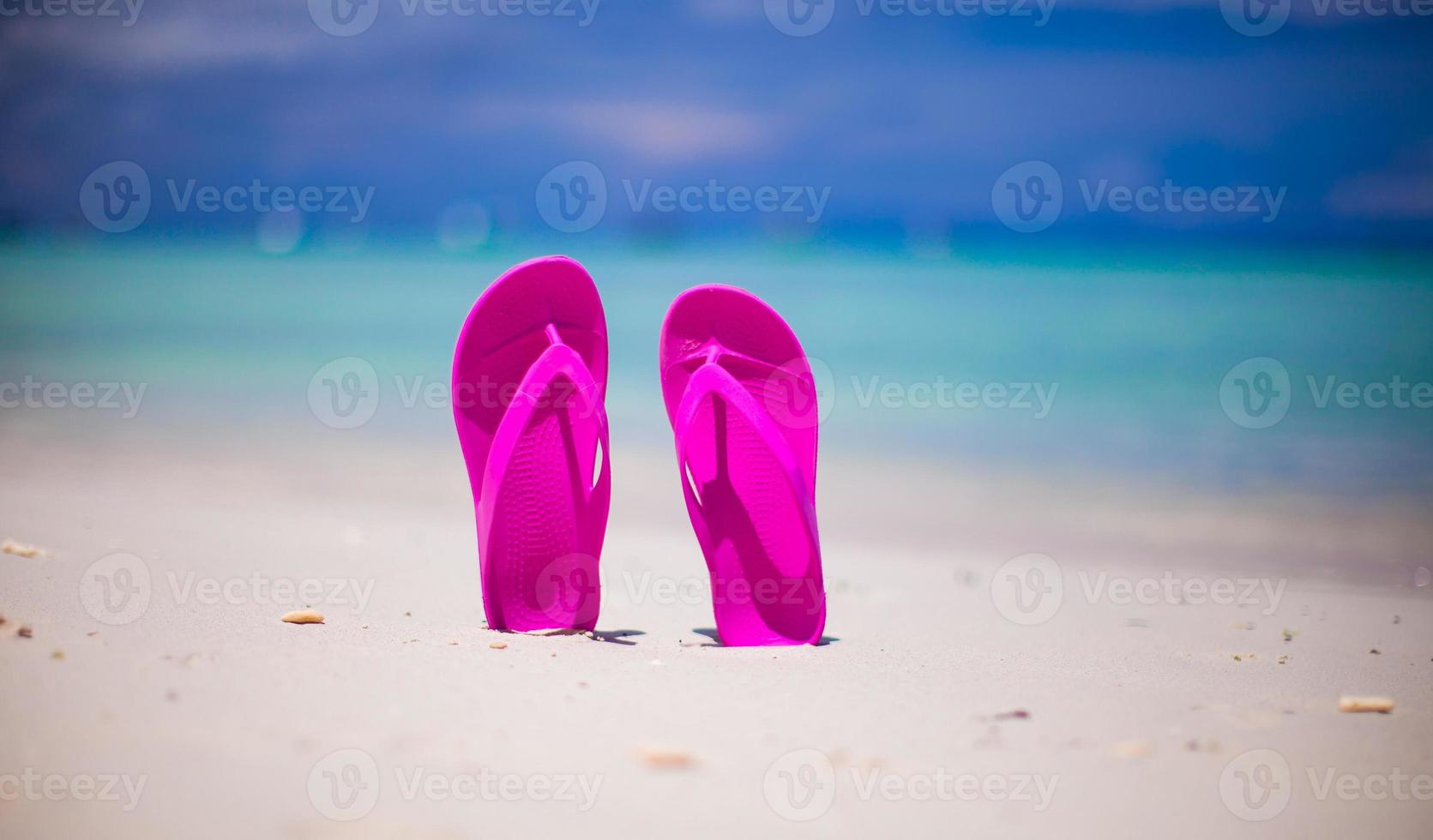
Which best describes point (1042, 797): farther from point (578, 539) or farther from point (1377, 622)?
Answer: point (1377, 622)

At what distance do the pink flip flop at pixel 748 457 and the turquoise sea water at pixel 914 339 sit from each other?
2.34 metres

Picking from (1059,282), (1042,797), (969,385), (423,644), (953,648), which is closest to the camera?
(1042,797)

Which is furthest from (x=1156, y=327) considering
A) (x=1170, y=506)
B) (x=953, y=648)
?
(x=953, y=648)

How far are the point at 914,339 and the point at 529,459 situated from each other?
6.05 m

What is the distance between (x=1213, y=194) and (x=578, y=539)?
1206 centimetres

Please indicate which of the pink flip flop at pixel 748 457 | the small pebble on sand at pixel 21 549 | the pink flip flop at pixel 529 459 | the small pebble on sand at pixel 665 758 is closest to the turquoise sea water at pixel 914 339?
the pink flip flop at pixel 748 457

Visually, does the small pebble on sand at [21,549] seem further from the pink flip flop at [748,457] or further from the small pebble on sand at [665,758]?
the small pebble on sand at [665,758]

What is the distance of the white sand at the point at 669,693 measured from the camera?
1483 millimetres

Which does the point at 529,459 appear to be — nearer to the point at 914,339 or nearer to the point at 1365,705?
the point at 1365,705

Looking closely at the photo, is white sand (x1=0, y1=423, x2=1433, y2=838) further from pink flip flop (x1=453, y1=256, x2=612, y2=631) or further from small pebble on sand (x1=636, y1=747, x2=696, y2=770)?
pink flip flop (x1=453, y1=256, x2=612, y2=631)

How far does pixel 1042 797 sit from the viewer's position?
1.60 meters

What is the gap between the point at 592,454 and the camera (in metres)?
2.62

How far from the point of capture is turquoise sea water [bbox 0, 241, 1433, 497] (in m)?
5.29

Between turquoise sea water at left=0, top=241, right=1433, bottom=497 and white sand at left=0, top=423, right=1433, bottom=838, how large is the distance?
1553 mm
